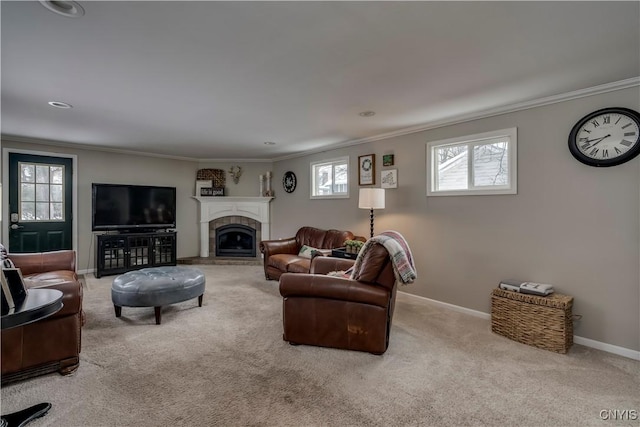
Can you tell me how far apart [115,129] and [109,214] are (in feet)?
6.70

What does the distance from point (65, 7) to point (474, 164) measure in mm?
3842

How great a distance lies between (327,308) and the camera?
2.71m

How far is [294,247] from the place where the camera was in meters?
5.50

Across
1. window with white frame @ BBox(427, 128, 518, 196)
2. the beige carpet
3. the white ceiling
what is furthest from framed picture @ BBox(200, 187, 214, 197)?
window with white frame @ BBox(427, 128, 518, 196)

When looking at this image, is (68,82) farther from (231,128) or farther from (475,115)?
(475,115)

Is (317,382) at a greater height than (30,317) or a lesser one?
lesser

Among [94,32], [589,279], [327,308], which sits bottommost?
[327,308]

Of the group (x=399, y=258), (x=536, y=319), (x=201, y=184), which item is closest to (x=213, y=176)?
(x=201, y=184)

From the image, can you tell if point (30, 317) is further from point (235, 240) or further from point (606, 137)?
point (235, 240)

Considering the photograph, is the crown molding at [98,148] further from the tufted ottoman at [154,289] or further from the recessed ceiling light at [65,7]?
the recessed ceiling light at [65,7]

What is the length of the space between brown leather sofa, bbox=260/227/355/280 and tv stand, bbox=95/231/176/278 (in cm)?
223

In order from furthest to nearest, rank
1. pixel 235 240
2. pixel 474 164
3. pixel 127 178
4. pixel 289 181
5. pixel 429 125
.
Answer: pixel 235 240
pixel 289 181
pixel 127 178
pixel 429 125
pixel 474 164

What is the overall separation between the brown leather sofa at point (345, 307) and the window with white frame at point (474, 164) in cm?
178

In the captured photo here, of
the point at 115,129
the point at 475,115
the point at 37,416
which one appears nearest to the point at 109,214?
the point at 115,129
